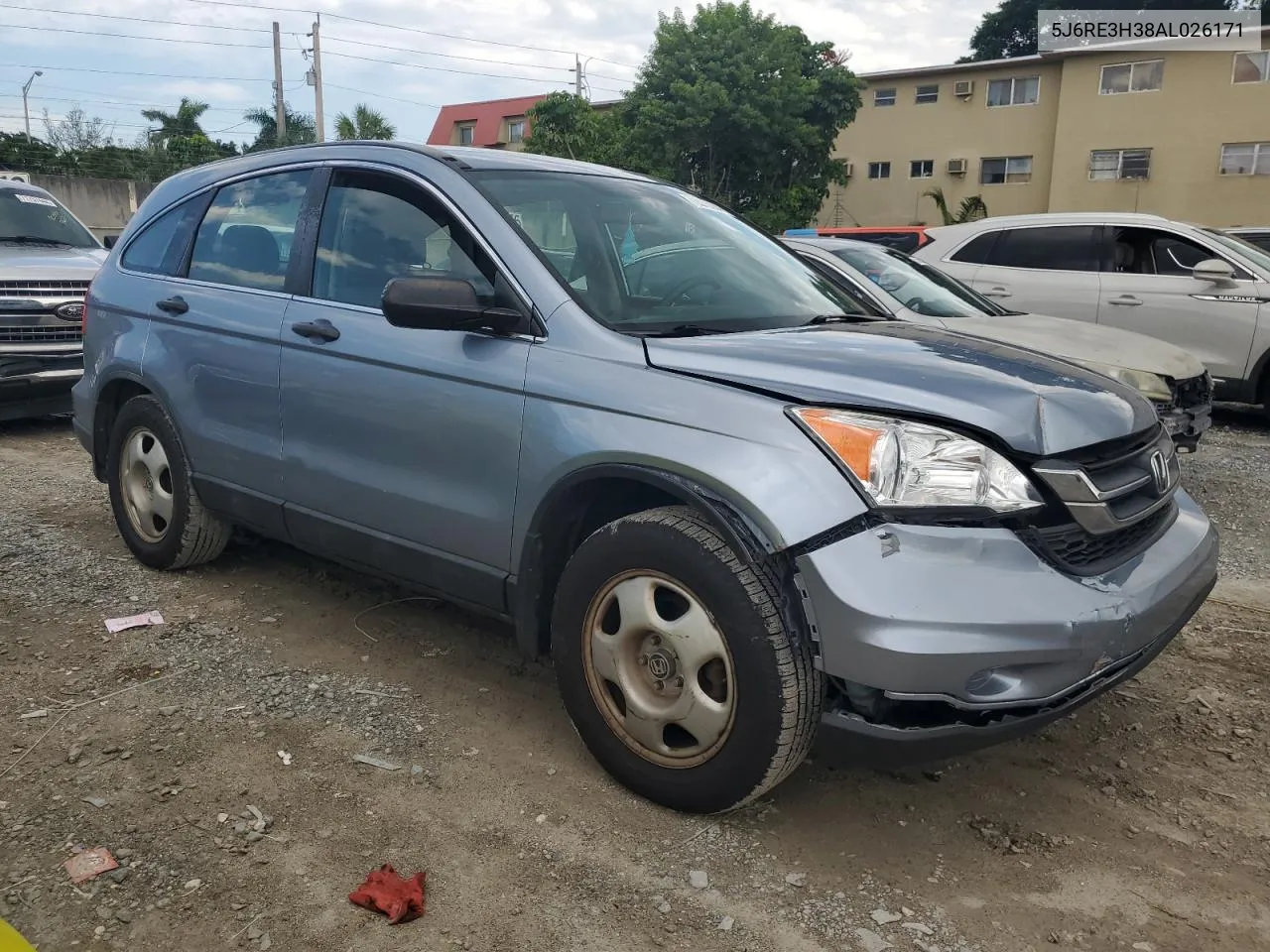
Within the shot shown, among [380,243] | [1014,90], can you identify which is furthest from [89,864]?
[1014,90]

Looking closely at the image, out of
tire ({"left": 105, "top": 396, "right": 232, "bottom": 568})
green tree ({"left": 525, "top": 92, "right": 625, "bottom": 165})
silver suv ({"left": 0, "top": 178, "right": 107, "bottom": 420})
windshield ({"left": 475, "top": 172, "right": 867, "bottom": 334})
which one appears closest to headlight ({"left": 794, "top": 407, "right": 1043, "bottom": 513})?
windshield ({"left": 475, "top": 172, "right": 867, "bottom": 334})

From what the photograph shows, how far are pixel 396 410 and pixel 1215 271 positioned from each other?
7.43 meters

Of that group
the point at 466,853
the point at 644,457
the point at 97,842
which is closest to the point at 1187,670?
the point at 644,457

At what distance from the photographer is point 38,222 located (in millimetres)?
8602

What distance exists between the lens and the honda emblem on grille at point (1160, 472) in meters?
2.77

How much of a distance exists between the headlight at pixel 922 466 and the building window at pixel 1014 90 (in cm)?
3483

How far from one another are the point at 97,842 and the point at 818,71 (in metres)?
35.4

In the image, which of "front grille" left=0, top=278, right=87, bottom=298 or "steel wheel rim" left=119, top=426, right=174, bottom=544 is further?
"front grille" left=0, top=278, right=87, bottom=298

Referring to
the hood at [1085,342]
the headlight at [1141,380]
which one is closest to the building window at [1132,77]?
the hood at [1085,342]

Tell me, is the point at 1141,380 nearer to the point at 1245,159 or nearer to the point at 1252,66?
the point at 1245,159

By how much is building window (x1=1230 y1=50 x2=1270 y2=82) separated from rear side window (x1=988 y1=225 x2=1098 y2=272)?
2594 centimetres

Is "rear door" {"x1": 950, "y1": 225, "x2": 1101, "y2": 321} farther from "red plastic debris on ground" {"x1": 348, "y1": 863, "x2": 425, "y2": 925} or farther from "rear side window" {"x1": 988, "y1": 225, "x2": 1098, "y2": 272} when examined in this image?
"red plastic debris on ground" {"x1": 348, "y1": 863, "x2": 425, "y2": 925}

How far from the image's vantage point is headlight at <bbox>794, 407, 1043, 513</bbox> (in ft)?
7.50

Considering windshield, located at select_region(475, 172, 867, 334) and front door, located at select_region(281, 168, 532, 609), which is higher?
windshield, located at select_region(475, 172, 867, 334)
